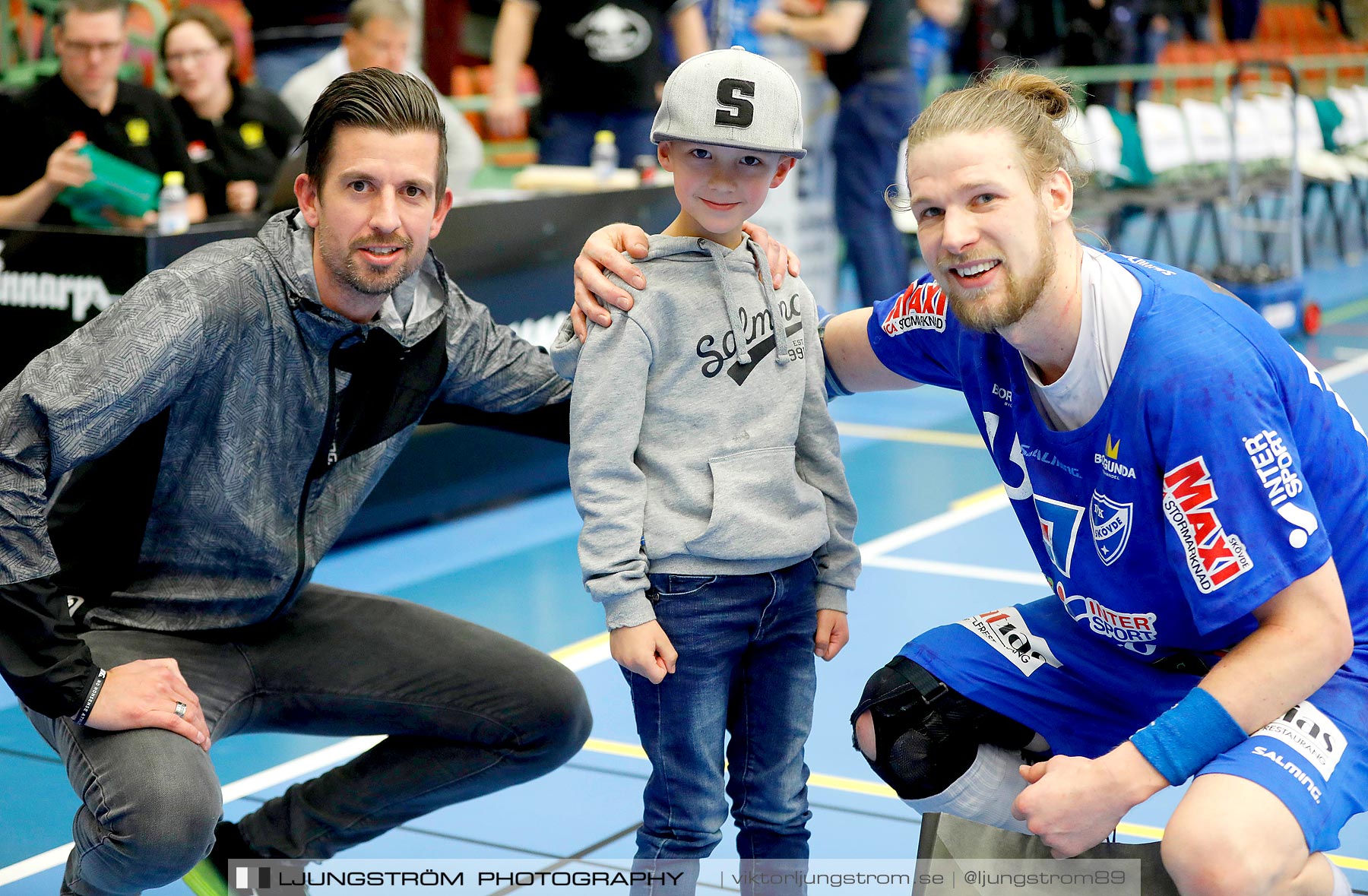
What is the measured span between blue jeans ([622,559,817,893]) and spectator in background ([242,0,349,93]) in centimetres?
810

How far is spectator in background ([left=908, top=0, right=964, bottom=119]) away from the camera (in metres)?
9.76

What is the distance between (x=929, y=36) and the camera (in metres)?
10.9

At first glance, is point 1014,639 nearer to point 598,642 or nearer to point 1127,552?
point 1127,552

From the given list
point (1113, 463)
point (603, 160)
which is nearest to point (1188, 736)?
point (1113, 463)

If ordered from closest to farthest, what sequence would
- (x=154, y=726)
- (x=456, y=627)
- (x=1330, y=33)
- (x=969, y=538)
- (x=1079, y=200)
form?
(x=154, y=726)
(x=456, y=627)
(x=969, y=538)
(x=1079, y=200)
(x=1330, y=33)

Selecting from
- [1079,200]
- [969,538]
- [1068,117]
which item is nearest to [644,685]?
[1068,117]

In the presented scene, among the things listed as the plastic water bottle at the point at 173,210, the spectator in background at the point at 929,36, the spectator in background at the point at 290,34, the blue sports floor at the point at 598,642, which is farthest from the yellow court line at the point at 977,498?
the spectator in background at the point at 290,34

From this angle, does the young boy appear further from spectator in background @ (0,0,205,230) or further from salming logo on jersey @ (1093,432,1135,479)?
spectator in background @ (0,0,205,230)

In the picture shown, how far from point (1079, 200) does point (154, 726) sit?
28.9ft

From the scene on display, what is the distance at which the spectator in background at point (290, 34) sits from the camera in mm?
10023

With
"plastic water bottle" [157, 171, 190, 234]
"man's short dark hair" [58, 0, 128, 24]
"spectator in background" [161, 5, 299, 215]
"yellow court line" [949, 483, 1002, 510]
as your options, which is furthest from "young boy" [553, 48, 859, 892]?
"spectator in background" [161, 5, 299, 215]

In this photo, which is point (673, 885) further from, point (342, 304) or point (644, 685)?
point (342, 304)

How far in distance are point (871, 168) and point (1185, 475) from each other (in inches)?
246

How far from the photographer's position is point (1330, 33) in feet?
67.8
